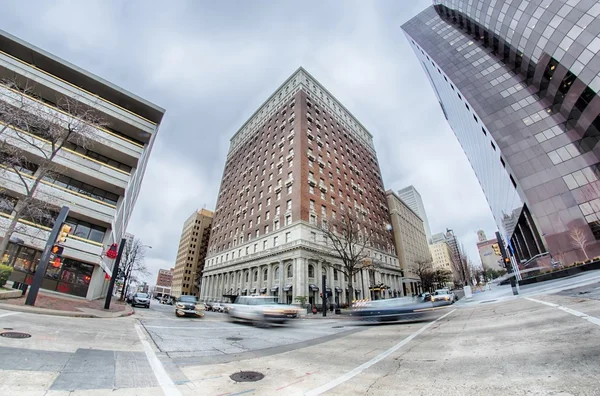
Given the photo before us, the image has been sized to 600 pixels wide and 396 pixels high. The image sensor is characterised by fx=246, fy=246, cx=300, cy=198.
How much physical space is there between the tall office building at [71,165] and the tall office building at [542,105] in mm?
49052

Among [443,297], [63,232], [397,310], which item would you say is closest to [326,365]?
[397,310]

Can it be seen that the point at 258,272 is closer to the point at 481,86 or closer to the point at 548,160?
the point at 548,160

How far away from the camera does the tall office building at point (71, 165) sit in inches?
803

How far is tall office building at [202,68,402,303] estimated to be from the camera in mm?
37781

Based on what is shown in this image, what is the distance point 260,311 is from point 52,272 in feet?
64.0

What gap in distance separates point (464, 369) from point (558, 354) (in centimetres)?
154

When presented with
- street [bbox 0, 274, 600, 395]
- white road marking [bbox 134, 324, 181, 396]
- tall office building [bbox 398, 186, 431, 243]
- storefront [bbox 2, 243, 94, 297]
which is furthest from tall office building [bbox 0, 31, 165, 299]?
tall office building [bbox 398, 186, 431, 243]

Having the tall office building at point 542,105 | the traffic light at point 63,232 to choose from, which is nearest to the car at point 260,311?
the traffic light at point 63,232

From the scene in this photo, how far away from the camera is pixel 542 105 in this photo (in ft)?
119

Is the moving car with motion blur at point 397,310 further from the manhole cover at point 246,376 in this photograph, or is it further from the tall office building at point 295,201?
the tall office building at point 295,201

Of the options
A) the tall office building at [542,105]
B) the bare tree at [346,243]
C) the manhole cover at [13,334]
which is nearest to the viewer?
the manhole cover at [13,334]

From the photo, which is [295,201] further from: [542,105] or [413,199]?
[413,199]

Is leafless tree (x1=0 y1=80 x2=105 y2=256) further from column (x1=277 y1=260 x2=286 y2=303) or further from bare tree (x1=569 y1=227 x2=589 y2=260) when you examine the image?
bare tree (x1=569 y1=227 x2=589 y2=260)

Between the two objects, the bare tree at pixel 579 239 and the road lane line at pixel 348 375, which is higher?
the bare tree at pixel 579 239
